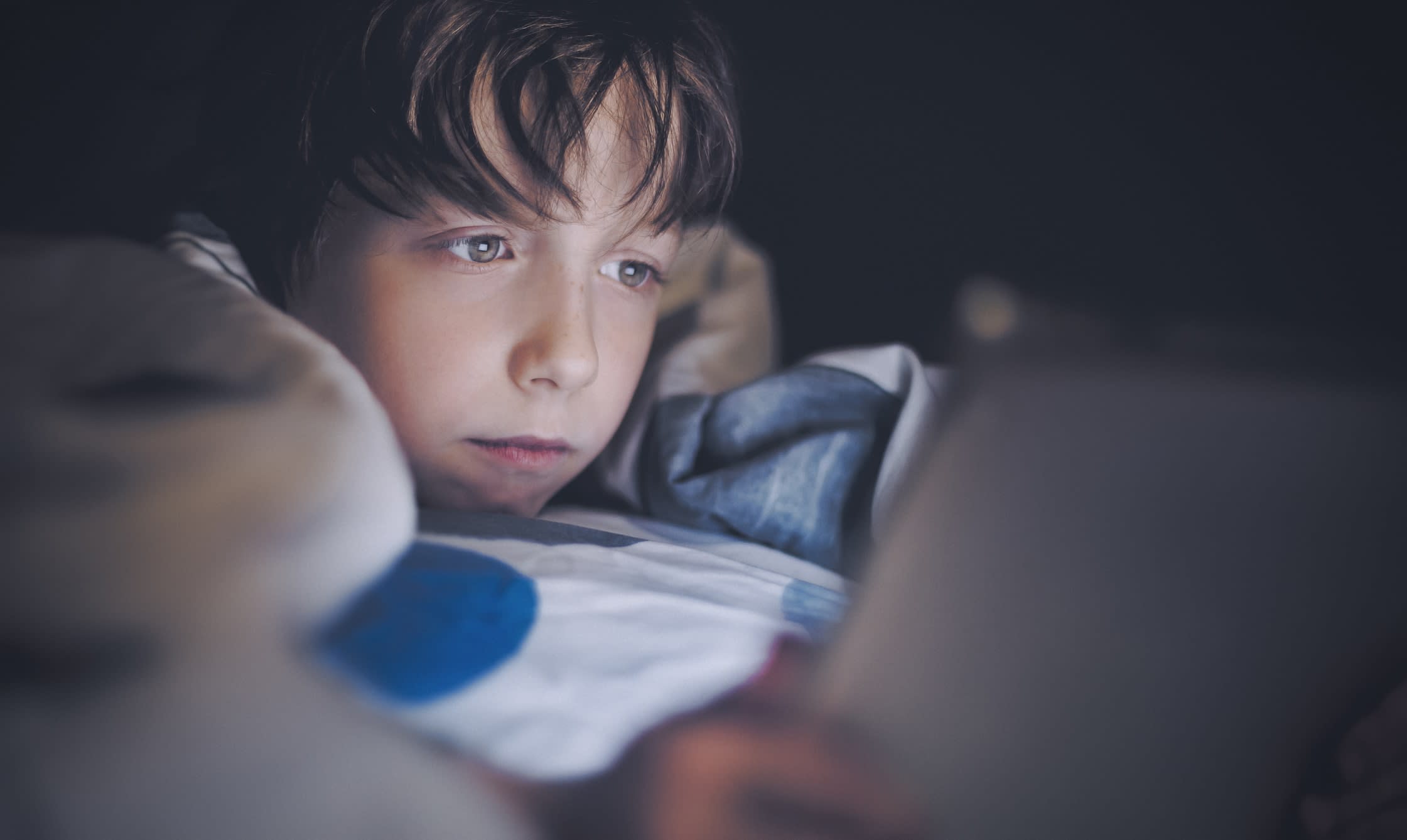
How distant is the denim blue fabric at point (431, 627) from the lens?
24cm

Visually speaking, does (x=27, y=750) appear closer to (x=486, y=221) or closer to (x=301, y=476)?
(x=301, y=476)

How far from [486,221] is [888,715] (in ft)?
1.33

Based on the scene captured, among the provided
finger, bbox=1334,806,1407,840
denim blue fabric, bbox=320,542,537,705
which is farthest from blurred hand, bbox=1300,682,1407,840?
denim blue fabric, bbox=320,542,537,705

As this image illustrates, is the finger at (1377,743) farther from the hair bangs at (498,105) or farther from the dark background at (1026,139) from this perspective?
the hair bangs at (498,105)

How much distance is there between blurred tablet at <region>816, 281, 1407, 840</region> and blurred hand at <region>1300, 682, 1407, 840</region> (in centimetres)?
9

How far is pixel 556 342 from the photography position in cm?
47

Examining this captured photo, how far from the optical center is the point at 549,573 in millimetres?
327

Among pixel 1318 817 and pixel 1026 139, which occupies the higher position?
pixel 1026 139

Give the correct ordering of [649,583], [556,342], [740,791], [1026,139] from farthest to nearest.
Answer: [1026,139], [556,342], [649,583], [740,791]

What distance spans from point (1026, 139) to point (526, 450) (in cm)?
49

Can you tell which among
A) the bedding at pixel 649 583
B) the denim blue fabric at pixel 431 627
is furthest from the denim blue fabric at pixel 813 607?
the denim blue fabric at pixel 431 627

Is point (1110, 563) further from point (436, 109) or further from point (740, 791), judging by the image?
point (436, 109)

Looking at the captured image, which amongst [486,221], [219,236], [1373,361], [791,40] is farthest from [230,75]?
[1373,361]

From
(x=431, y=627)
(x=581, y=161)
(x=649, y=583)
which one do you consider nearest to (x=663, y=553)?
(x=649, y=583)
